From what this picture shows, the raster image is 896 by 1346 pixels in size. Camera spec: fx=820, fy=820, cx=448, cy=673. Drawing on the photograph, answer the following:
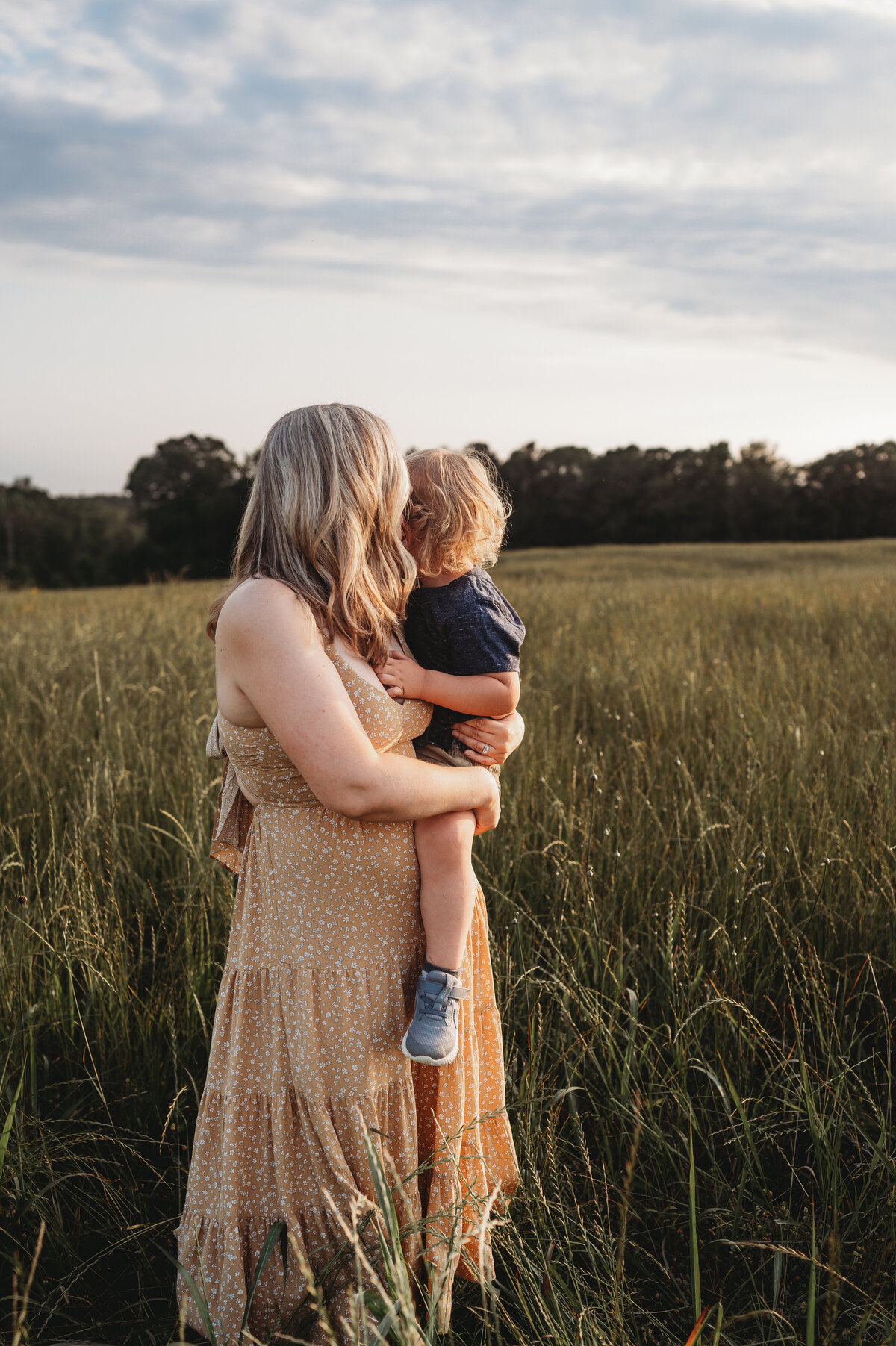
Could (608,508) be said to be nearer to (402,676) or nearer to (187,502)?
(187,502)

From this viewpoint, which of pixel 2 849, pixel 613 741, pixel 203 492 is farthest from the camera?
pixel 203 492

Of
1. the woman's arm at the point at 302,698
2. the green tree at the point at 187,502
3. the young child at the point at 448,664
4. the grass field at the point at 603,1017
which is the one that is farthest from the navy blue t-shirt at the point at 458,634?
the green tree at the point at 187,502

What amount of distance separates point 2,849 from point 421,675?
214 cm

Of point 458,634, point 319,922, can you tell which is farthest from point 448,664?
point 319,922

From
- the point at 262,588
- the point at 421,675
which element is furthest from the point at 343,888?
the point at 262,588

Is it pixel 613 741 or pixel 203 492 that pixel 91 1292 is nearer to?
pixel 613 741

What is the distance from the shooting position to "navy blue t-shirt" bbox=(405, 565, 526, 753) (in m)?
1.73

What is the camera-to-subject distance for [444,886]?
156cm

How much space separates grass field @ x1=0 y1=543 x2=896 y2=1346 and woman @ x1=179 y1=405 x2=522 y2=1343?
9.3 inches

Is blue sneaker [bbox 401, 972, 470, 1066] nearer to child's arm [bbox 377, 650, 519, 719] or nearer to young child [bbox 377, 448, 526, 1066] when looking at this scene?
young child [bbox 377, 448, 526, 1066]

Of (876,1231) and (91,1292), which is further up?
(876,1231)

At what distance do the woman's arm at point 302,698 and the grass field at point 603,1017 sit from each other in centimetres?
68

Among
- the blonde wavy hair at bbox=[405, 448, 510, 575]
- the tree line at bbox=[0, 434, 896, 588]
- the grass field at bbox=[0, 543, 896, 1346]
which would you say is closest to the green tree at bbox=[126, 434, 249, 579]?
the tree line at bbox=[0, 434, 896, 588]

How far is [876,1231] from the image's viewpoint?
5.25 feet
